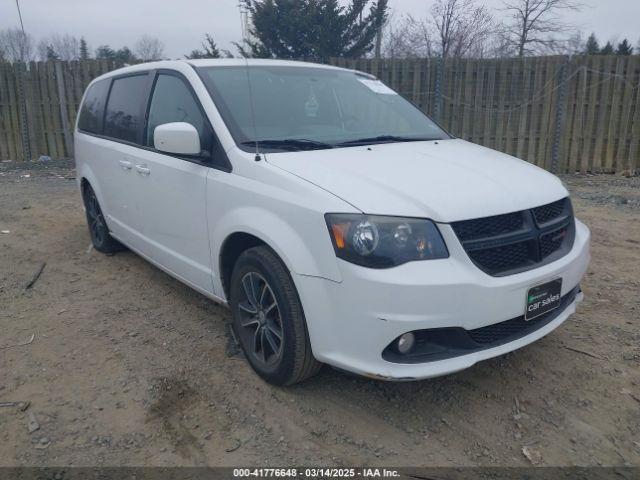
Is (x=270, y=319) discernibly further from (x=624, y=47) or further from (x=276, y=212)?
(x=624, y=47)

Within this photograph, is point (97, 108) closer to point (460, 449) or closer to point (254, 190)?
point (254, 190)

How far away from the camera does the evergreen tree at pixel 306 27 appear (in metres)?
21.3

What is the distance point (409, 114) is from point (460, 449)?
8.28ft

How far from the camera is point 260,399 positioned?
2.98m

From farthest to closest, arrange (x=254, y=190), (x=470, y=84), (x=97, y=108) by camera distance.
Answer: (x=470, y=84) < (x=97, y=108) < (x=254, y=190)

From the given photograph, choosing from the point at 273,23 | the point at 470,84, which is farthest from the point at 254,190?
the point at 273,23

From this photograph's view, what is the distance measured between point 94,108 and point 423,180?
3.86 m

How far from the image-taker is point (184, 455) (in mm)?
2564

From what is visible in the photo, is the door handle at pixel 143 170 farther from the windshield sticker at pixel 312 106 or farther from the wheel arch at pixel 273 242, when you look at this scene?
the windshield sticker at pixel 312 106

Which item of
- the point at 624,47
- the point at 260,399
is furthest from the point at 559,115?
the point at 624,47

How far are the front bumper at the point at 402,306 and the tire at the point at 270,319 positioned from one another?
107 mm

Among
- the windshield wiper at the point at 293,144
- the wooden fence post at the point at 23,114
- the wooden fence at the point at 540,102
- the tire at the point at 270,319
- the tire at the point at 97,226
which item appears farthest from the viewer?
the wooden fence post at the point at 23,114

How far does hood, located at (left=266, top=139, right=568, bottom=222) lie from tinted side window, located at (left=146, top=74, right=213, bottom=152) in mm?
602

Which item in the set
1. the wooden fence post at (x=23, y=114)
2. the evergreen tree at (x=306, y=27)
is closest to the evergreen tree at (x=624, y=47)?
the evergreen tree at (x=306, y=27)
